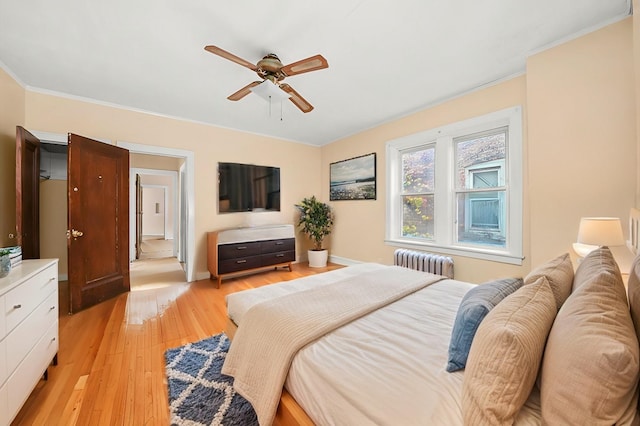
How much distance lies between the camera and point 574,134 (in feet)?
6.75

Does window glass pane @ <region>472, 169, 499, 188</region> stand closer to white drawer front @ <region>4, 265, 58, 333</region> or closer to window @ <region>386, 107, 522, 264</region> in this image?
window @ <region>386, 107, 522, 264</region>

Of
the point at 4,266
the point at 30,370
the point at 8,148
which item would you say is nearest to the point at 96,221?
the point at 8,148

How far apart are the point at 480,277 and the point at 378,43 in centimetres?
278

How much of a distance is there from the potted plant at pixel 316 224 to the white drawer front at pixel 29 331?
11.3 ft

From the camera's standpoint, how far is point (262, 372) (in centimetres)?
117

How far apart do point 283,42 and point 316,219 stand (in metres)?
3.12

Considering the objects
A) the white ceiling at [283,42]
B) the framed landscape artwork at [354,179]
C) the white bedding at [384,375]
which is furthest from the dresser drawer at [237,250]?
the white bedding at [384,375]

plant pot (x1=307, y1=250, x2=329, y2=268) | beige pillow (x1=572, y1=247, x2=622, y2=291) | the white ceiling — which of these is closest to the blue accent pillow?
beige pillow (x1=572, y1=247, x2=622, y2=291)

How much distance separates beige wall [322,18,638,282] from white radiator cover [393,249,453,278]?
552 mm

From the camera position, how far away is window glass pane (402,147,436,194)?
3521 millimetres

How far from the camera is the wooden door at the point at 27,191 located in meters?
2.32

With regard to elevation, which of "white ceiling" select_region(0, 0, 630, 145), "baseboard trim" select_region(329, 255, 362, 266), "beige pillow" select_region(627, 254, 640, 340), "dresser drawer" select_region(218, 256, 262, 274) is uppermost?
"white ceiling" select_region(0, 0, 630, 145)

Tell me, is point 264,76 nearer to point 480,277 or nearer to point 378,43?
point 378,43

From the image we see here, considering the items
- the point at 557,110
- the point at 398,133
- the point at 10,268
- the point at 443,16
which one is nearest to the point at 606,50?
the point at 557,110
